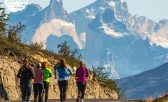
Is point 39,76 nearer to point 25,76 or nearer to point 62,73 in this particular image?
point 25,76

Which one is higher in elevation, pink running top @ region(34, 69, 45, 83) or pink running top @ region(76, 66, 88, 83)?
pink running top @ region(76, 66, 88, 83)

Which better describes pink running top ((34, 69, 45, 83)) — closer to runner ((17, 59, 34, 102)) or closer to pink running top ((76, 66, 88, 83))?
runner ((17, 59, 34, 102))

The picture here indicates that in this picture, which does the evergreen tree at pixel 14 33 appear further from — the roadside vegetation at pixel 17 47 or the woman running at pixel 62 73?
the woman running at pixel 62 73

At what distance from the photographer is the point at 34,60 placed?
Answer: 44031 millimetres

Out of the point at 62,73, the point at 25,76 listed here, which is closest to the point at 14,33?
the point at 62,73

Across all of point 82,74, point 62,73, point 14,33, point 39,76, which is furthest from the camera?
point 14,33

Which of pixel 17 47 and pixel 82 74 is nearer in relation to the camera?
pixel 82 74

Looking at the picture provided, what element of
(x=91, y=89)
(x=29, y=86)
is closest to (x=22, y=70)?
(x=29, y=86)

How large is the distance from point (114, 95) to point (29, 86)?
91.7ft

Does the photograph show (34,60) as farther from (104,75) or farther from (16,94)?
(104,75)

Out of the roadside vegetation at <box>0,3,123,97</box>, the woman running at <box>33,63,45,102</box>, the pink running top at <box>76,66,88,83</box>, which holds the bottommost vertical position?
the woman running at <box>33,63,45,102</box>

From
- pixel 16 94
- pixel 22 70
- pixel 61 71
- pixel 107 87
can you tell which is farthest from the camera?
pixel 107 87

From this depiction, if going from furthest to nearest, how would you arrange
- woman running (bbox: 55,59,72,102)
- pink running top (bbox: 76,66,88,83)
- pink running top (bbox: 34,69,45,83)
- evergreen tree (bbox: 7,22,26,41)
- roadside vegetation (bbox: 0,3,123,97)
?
1. evergreen tree (bbox: 7,22,26,41)
2. roadside vegetation (bbox: 0,3,123,97)
3. pink running top (bbox: 76,66,88,83)
4. woman running (bbox: 55,59,72,102)
5. pink running top (bbox: 34,69,45,83)

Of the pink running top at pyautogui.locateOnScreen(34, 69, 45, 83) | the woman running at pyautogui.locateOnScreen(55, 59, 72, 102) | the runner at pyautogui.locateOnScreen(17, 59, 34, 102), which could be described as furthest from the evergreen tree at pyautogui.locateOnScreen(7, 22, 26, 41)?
the runner at pyautogui.locateOnScreen(17, 59, 34, 102)
